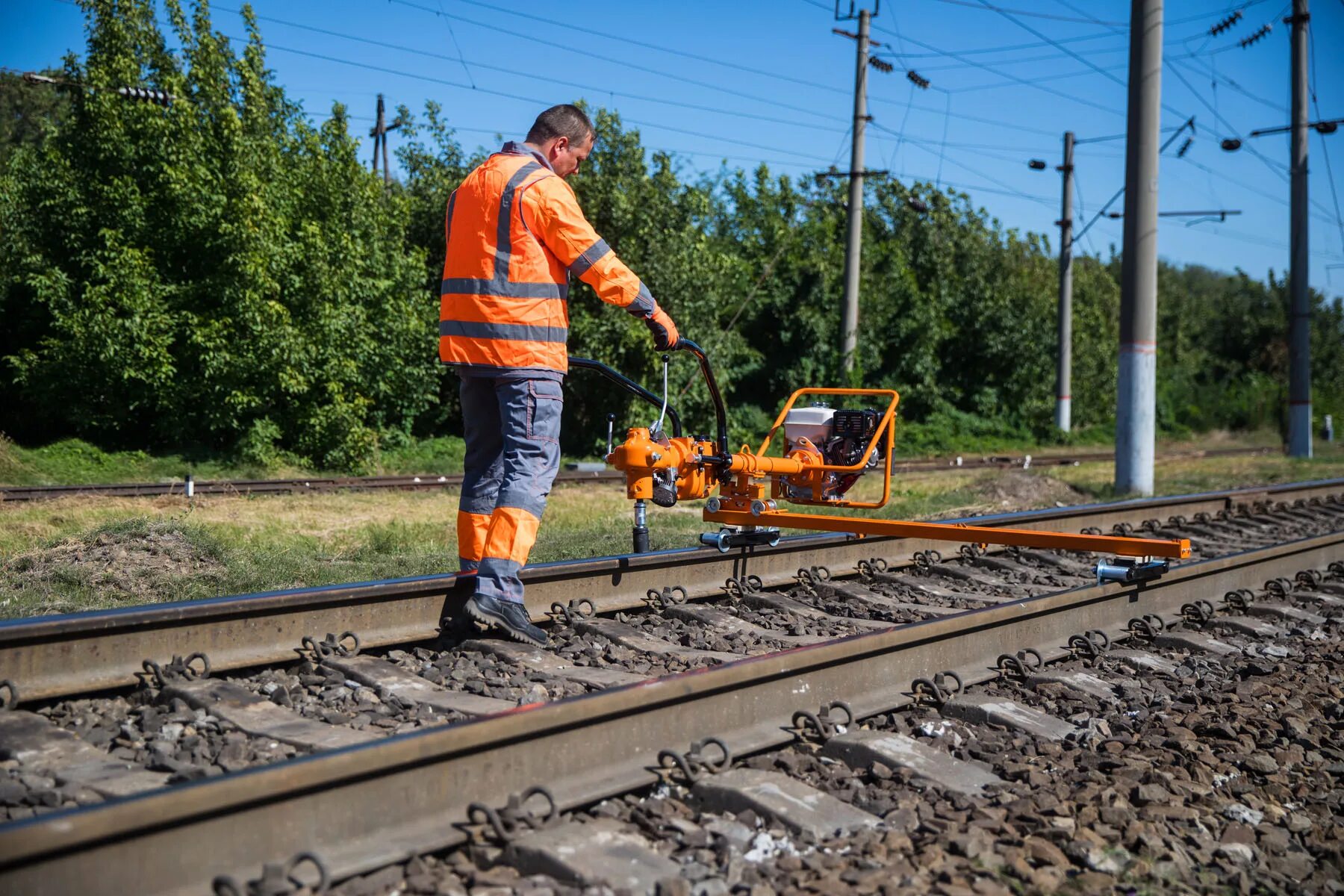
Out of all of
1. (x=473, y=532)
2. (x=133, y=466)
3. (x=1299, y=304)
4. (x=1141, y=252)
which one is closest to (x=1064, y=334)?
(x=1299, y=304)

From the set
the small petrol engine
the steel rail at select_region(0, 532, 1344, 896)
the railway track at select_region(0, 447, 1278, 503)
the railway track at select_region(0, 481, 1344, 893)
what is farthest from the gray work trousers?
the railway track at select_region(0, 447, 1278, 503)

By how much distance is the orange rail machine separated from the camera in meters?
5.57

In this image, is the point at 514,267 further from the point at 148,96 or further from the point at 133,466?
the point at 133,466

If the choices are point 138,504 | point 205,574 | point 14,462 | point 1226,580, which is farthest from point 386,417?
point 1226,580

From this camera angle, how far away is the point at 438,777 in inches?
113

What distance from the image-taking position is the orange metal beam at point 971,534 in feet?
17.9

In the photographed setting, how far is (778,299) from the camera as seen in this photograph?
28766 mm

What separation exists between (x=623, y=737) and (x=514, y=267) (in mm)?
2110

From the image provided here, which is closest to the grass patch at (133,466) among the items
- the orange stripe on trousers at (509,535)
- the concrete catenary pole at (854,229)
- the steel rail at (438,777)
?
the concrete catenary pole at (854,229)

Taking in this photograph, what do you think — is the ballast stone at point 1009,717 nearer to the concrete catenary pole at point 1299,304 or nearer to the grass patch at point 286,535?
the grass patch at point 286,535

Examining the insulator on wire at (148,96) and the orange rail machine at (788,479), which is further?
the insulator on wire at (148,96)

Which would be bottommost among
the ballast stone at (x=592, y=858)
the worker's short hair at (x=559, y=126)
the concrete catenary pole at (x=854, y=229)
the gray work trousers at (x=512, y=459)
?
the ballast stone at (x=592, y=858)

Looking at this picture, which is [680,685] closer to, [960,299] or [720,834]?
[720,834]

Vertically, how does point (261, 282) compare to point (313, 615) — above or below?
above
